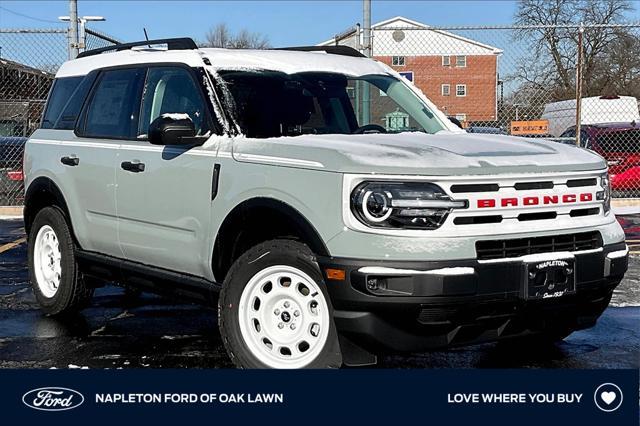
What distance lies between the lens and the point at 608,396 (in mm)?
3875

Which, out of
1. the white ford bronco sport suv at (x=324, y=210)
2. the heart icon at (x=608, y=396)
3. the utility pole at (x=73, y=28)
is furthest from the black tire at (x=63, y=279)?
the utility pole at (x=73, y=28)

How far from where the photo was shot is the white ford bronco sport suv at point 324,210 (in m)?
3.83

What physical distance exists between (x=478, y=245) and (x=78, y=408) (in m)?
2.00

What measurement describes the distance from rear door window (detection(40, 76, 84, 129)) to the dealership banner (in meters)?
2.72

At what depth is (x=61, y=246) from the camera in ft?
19.9

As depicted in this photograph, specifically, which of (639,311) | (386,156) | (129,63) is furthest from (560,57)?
(386,156)

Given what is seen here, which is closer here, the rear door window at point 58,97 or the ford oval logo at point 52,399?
the ford oval logo at point 52,399

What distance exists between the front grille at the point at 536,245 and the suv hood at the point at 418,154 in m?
0.34

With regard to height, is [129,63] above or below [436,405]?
above

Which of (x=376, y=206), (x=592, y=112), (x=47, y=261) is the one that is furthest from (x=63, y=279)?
(x=592, y=112)

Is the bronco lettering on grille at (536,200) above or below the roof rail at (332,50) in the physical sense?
below

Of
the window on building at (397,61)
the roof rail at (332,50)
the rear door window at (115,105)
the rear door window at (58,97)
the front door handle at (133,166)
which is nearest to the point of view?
the front door handle at (133,166)

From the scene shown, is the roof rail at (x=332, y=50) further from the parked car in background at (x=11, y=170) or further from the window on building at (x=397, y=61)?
the parked car in background at (x=11, y=170)

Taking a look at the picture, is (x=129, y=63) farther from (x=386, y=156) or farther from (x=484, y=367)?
(x=484, y=367)
